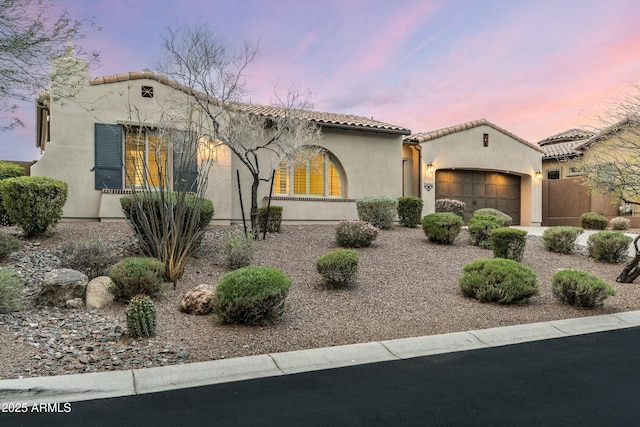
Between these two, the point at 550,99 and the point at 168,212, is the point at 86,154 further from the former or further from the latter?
the point at 550,99

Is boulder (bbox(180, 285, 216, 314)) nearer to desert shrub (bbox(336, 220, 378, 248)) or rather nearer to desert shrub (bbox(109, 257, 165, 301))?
desert shrub (bbox(109, 257, 165, 301))

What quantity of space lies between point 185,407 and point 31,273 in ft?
18.0

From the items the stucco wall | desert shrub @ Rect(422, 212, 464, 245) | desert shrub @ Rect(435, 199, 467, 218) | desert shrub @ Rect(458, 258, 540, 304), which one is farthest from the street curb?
the stucco wall

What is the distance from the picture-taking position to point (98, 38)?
872 cm

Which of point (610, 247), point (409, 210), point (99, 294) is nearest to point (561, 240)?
point (610, 247)

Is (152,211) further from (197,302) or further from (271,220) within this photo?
(271,220)

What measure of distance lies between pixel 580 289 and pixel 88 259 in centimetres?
869

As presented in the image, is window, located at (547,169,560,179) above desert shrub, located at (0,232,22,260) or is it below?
above

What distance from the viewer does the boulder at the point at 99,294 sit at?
6453mm

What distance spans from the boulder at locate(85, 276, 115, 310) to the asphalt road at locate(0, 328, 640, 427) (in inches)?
116

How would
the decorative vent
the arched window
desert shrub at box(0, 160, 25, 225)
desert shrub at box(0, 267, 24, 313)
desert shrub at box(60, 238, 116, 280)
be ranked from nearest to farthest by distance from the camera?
desert shrub at box(0, 267, 24, 313) < desert shrub at box(60, 238, 116, 280) < desert shrub at box(0, 160, 25, 225) < the decorative vent < the arched window

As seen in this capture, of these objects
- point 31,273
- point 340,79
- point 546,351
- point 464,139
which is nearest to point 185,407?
point 546,351

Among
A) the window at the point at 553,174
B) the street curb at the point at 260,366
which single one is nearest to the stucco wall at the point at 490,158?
the window at the point at 553,174

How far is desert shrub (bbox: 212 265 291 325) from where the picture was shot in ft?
19.1
